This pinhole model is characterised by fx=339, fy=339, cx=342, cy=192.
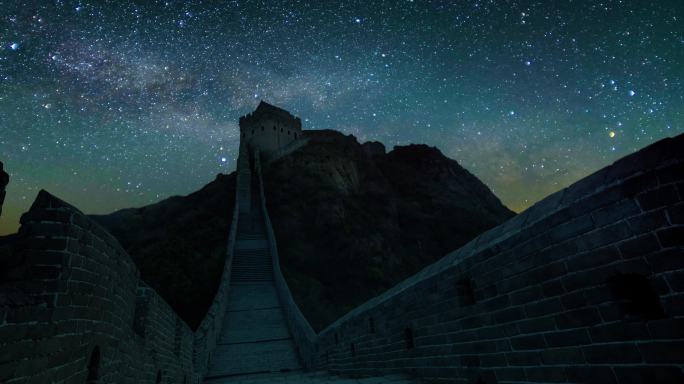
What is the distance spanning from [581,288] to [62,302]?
14.8 ft

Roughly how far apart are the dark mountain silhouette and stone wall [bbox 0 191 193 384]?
15088 millimetres

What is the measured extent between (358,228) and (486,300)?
31.4 m

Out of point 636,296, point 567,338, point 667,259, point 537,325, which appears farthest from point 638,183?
point 537,325

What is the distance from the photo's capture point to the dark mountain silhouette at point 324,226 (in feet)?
69.2

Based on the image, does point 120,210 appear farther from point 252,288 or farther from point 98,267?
point 98,267

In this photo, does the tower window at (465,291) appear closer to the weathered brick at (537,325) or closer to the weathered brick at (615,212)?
the weathered brick at (537,325)

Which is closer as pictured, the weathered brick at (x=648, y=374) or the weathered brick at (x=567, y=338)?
the weathered brick at (x=648, y=374)

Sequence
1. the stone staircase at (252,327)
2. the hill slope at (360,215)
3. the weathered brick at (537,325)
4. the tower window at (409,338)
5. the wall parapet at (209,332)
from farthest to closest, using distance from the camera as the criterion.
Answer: the hill slope at (360,215) < the stone staircase at (252,327) < the wall parapet at (209,332) < the tower window at (409,338) < the weathered brick at (537,325)

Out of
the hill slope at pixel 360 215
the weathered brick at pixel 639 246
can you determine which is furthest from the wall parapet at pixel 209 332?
the weathered brick at pixel 639 246

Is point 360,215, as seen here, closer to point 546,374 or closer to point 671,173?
point 546,374

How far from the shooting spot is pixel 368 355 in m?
7.51

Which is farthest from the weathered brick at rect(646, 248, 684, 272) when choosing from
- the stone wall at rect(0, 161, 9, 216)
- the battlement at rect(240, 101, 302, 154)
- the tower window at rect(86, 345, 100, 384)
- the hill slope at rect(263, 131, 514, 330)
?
the battlement at rect(240, 101, 302, 154)

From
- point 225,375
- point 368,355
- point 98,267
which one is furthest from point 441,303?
point 225,375

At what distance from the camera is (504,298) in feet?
12.6
